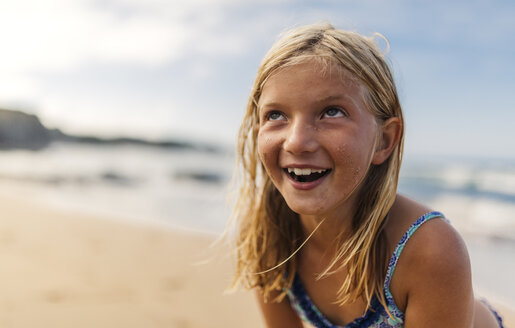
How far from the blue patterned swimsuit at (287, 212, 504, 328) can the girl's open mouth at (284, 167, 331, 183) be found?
413mm

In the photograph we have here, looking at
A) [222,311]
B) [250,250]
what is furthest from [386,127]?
[222,311]

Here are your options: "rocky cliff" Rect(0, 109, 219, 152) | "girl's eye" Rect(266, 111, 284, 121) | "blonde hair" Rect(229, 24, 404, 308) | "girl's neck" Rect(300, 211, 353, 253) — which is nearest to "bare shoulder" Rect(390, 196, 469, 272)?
"blonde hair" Rect(229, 24, 404, 308)

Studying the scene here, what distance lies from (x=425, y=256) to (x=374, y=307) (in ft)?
1.21

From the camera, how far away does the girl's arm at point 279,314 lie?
2.25 meters

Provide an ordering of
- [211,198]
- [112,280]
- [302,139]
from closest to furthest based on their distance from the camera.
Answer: [302,139]
[112,280]
[211,198]

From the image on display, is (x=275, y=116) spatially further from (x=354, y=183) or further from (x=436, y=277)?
(x=436, y=277)

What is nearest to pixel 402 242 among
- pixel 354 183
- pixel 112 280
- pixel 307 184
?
pixel 354 183

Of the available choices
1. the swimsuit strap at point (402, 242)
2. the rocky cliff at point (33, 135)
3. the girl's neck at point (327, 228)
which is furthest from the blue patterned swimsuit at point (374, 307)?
the rocky cliff at point (33, 135)

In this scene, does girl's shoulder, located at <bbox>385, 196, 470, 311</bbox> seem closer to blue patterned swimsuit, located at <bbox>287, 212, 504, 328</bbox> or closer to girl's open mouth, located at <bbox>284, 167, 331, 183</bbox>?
blue patterned swimsuit, located at <bbox>287, 212, 504, 328</bbox>

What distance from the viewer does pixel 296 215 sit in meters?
2.14

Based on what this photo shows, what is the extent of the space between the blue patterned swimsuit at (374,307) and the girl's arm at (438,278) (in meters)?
0.03

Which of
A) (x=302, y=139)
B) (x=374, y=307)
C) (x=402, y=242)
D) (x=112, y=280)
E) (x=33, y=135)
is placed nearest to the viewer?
(x=302, y=139)

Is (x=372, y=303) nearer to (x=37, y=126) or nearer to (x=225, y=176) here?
(x=225, y=176)

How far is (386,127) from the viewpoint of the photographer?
1682mm
